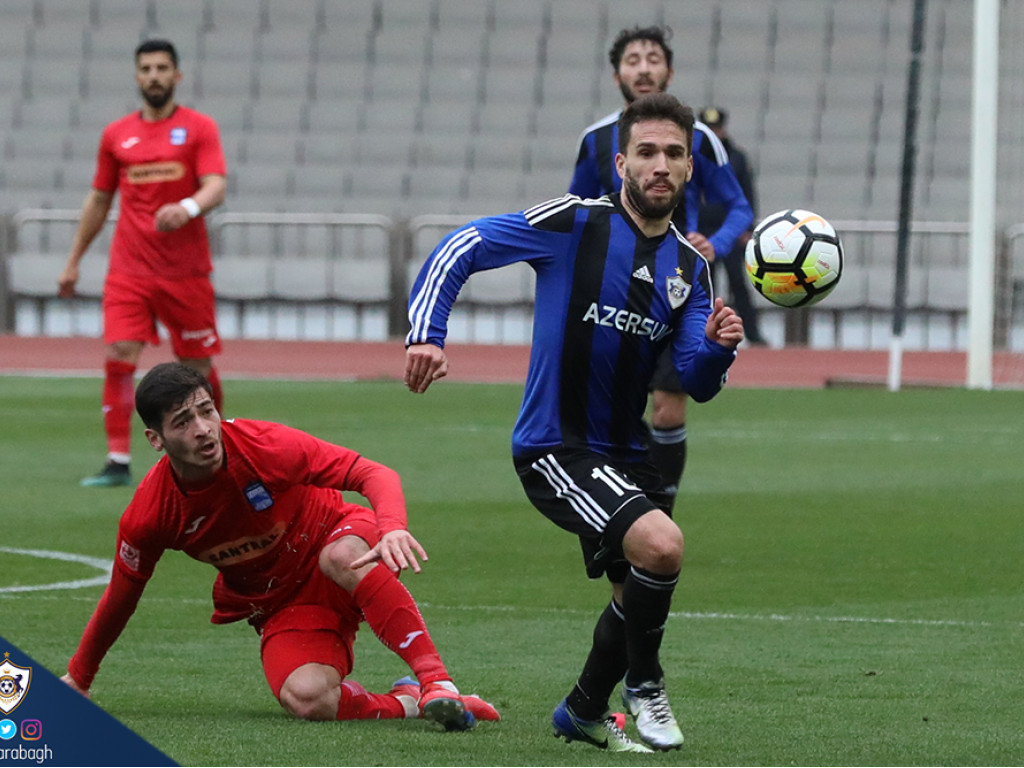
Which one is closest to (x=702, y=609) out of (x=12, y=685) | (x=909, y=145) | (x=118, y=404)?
(x=12, y=685)

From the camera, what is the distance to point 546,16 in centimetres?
2570

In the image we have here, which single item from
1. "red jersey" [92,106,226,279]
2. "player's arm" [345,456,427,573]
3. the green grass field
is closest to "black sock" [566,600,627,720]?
the green grass field

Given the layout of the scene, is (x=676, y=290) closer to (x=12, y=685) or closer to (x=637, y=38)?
(x=12, y=685)

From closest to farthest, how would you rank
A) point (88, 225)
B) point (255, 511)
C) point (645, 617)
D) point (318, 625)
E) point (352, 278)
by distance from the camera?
point (645, 617)
point (255, 511)
point (318, 625)
point (88, 225)
point (352, 278)

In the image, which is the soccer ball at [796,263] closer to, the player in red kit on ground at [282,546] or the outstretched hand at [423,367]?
the outstretched hand at [423,367]

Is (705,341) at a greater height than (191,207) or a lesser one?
lesser

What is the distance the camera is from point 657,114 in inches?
210

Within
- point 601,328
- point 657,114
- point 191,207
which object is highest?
point 657,114

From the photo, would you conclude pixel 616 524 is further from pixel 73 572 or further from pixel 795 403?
pixel 795 403

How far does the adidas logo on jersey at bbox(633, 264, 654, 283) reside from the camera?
5.34 m

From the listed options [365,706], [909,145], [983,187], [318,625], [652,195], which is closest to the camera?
[652,195]

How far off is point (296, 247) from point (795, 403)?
7.87 metres

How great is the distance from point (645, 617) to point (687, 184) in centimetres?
324

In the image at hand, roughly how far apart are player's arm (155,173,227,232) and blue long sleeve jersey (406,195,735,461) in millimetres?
5053
